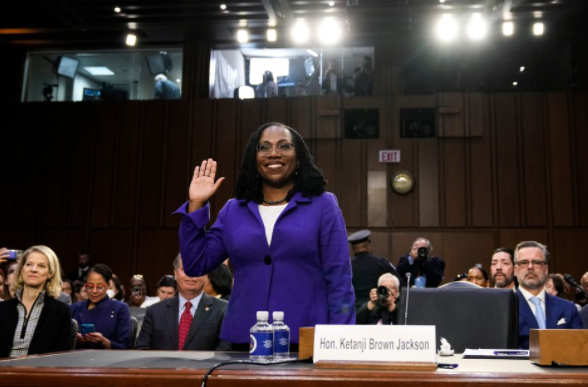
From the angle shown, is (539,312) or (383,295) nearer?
(539,312)

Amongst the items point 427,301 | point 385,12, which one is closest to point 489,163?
point 385,12

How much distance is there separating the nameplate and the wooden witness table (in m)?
0.06

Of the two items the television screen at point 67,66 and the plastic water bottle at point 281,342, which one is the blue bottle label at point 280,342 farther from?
the television screen at point 67,66

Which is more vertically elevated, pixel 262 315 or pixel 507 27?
pixel 507 27

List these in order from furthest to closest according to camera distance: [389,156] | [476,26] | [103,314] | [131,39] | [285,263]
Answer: [131,39]
[389,156]
[476,26]
[103,314]
[285,263]

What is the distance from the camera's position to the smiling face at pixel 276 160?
2.17 m

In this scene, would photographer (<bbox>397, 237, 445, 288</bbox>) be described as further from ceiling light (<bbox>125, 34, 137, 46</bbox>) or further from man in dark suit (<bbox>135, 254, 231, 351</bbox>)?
ceiling light (<bbox>125, 34, 137, 46</bbox>)

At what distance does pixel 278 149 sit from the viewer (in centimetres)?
217

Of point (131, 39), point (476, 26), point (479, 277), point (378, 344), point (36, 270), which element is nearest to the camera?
point (378, 344)

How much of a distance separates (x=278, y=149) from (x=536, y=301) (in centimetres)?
228

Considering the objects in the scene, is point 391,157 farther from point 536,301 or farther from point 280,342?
point 280,342

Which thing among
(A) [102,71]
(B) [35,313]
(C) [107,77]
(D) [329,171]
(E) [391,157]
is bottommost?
(B) [35,313]

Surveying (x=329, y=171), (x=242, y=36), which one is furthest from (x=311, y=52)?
(x=329, y=171)

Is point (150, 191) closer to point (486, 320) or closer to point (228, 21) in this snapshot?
point (228, 21)
